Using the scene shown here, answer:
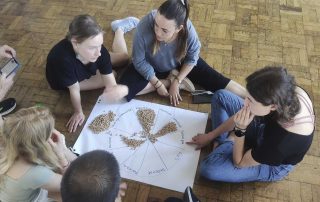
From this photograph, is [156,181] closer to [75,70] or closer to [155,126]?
[155,126]

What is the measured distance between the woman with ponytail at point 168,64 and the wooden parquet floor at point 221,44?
3.2 inches

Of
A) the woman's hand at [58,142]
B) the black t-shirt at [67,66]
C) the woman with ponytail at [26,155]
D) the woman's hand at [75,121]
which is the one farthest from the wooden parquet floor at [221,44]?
the woman with ponytail at [26,155]

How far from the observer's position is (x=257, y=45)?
191 cm

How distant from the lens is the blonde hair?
36.3 inches

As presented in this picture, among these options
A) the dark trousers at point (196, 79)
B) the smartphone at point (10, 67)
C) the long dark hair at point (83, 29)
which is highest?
the long dark hair at point (83, 29)

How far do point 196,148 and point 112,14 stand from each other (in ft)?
3.66

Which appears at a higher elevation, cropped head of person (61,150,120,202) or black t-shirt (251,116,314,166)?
cropped head of person (61,150,120,202)

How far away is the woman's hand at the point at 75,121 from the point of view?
1.47 m

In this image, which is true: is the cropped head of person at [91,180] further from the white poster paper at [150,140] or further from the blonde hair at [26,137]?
the white poster paper at [150,140]

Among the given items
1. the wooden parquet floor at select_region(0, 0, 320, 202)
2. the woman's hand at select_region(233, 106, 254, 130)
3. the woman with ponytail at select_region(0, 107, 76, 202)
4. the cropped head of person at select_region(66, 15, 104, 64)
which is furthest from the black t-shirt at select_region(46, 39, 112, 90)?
the woman's hand at select_region(233, 106, 254, 130)

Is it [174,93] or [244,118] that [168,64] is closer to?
[174,93]

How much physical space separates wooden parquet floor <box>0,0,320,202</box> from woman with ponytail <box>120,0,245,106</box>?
8cm

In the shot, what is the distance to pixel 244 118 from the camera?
1107mm

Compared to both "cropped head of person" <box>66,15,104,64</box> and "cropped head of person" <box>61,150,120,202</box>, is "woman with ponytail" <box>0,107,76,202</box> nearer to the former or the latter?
"cropped head of person" <box>61,150,120,202</box>
